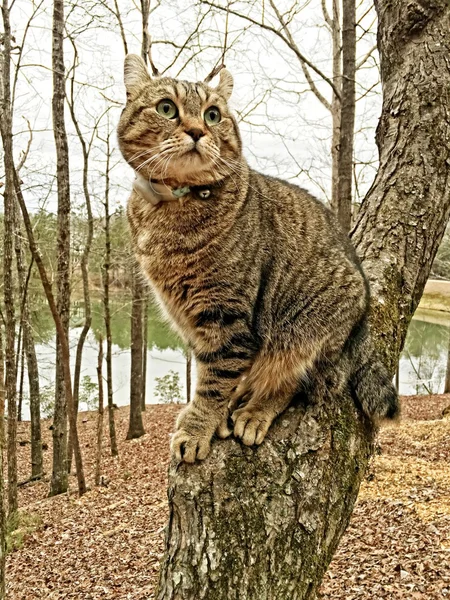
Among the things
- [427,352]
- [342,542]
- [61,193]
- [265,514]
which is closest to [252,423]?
[265,514]

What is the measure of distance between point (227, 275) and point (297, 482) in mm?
946

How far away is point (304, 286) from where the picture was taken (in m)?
2.51

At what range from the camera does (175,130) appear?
238 cm

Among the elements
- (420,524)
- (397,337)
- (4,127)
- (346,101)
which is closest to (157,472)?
(420,524)

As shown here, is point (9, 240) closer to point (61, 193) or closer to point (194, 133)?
point (61, 193)

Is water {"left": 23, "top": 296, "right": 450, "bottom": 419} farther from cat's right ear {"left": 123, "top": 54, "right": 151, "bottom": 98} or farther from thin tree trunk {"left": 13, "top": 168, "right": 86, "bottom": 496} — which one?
cat's right ear {"left": 123, "top": 54, "right": 151, "bottom": 98}

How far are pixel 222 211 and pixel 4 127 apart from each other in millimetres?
5025

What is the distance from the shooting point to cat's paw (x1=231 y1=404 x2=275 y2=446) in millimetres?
2152

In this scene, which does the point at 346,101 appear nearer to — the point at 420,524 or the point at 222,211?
the point at 222,211

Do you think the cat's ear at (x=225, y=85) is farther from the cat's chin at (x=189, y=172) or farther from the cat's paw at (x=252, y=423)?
the cat's paw at (x=252, y=423)

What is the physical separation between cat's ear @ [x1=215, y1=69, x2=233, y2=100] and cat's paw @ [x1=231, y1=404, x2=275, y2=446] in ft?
5.55

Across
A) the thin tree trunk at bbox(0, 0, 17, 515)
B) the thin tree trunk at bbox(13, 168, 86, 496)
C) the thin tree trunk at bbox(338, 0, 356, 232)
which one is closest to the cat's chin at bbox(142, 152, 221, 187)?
the thin tree trunk at bbox(13, 168, 86, 496)

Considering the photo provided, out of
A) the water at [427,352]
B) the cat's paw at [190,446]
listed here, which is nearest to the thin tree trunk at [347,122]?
the cat's paw at [190,446]

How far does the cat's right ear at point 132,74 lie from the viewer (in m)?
2.67
